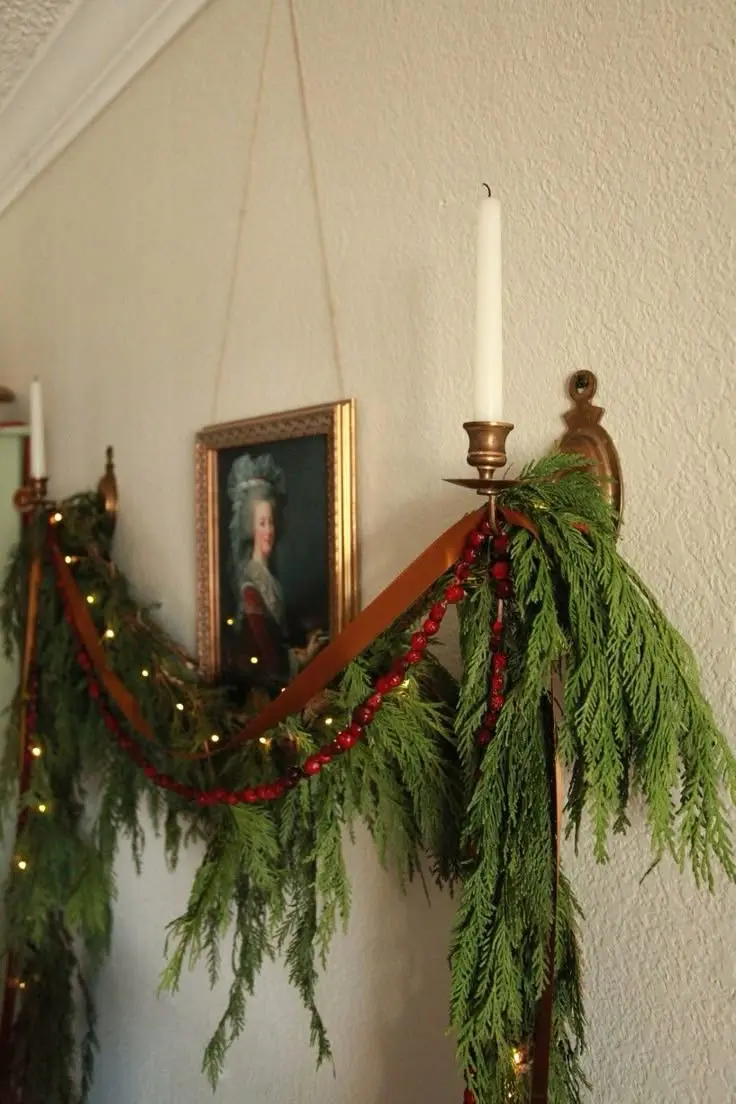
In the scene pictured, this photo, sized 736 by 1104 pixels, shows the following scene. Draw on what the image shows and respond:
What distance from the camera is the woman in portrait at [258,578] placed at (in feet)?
3.31

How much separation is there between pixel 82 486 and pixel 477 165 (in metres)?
0.91

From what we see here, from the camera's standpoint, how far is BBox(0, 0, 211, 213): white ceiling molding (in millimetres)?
1210

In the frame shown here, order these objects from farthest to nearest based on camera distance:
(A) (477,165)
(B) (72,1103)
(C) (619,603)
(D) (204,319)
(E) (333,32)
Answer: (B) (72,1103)
(D) (204,319)
(E) (333,32)
(A) (477,165)
(C) (619,603)

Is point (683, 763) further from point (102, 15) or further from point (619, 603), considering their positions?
point (102, 15)

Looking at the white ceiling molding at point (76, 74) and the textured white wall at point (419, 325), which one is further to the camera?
the white ceiling molding at point (76, 74)

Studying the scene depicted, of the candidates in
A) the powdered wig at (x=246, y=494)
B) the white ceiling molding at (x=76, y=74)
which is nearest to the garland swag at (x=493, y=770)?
the powdered wig at (x=246, y=494)

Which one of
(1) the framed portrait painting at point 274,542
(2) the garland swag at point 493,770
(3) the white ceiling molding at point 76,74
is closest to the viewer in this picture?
(2) the garland swag at point 493,770

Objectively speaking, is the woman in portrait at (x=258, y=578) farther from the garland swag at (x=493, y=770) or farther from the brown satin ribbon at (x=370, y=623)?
the brown satin ribbon at (x=370, y=623)

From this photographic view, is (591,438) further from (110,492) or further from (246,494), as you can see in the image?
(110,492)

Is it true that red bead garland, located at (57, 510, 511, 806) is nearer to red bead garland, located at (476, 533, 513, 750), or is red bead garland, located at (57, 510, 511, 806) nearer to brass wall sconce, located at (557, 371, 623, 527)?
red bead garland, located at (476, 533, 513, 750)

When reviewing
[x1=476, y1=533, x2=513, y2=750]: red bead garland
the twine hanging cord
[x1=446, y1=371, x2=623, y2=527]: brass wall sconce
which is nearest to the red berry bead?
[x1=476, y1=533, x2=513, y2=750]: red bead garland


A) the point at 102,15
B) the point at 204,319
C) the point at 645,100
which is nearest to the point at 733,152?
the point at 645,100

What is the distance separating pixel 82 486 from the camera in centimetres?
145

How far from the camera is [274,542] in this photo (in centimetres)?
101
